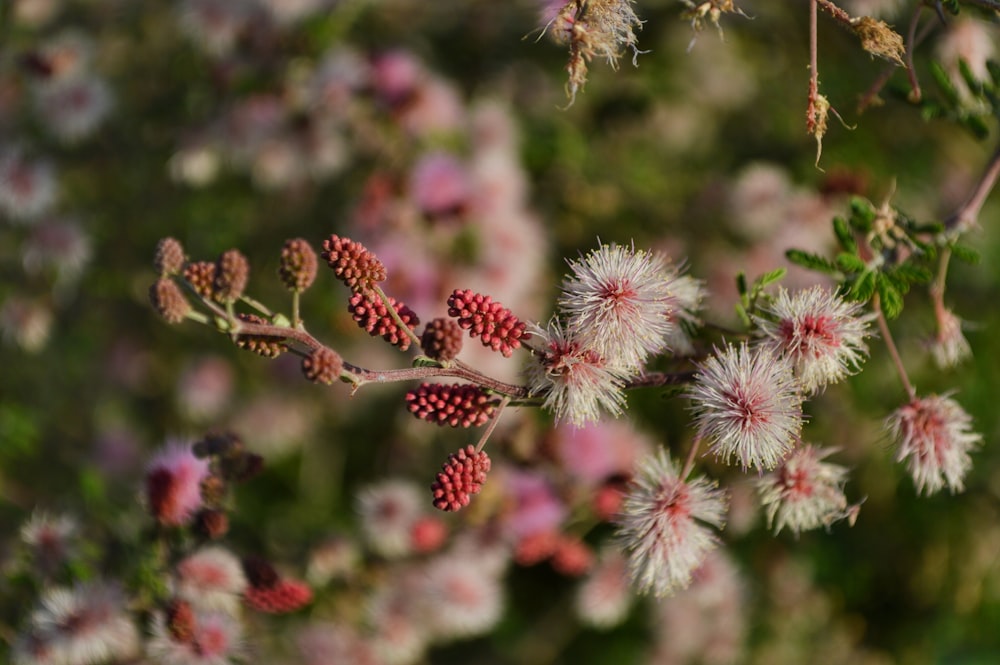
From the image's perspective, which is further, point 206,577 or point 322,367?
point 206,577

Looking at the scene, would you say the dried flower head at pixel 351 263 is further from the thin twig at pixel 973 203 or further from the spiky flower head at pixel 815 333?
the thin twig at pixel 973 203

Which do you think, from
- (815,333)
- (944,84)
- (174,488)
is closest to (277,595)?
(174,488)

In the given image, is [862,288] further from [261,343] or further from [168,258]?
[168,258]

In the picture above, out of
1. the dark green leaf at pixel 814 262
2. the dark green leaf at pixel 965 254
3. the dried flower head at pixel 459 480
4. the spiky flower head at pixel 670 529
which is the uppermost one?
the dark green leaf at pixel 814 262

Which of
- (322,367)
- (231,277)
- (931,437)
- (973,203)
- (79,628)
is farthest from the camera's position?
(79,628)

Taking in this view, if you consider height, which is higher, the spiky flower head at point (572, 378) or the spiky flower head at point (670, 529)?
the spiky flower head at point (572, 378)

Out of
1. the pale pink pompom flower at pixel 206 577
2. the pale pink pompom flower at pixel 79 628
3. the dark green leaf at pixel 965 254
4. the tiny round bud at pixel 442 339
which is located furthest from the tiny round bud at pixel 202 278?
the dark green leaf at pixel 965 254

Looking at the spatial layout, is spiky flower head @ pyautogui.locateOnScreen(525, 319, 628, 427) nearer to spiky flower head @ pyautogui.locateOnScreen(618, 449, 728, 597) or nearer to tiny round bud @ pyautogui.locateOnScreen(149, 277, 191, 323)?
spiky flower head @ pyautogui.locateOnScreen(618, 449, 728, 597)
